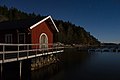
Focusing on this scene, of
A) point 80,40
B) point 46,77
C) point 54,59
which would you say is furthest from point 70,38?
point 46,77

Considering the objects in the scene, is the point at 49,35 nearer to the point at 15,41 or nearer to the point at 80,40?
the point at 15,41

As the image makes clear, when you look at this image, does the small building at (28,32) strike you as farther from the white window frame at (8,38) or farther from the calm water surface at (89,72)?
the calm water surface at (89,72)

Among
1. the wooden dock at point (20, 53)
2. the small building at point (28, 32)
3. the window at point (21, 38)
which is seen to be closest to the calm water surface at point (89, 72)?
the wooden dock at point (20, 53)

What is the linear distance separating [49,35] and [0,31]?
694 centimetres

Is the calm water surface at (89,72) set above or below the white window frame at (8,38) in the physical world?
below

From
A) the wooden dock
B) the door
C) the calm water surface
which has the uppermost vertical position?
the door

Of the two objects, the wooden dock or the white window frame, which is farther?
the white window frame

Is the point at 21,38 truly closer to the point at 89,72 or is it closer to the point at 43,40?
the point at 43,40

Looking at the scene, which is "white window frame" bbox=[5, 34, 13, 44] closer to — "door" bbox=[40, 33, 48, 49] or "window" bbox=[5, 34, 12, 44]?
"window" bbox=[5, 34, 12, 44]

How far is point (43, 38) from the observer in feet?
98.4

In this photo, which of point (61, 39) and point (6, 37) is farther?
point (61, 39)

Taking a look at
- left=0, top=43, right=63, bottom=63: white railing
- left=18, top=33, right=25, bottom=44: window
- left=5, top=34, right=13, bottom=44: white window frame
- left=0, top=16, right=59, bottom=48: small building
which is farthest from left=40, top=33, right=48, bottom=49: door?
left=5, top=34, right=13, bottom=44: white window frame

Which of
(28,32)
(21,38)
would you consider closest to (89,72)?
(28,32)

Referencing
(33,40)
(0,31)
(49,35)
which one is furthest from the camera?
(49,35)
